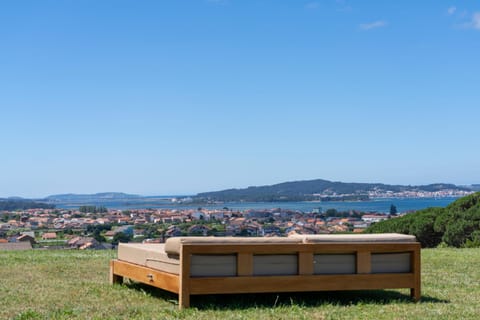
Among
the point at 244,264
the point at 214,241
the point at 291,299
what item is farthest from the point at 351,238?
the point at 214,241

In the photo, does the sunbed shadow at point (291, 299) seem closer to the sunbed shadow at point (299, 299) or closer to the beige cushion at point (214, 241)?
the sunbed shadow at point (299, 299)

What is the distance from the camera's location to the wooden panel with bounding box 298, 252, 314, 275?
5.84 m

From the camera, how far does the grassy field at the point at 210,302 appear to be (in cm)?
523

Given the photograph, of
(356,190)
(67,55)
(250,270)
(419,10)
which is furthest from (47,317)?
(356,190)

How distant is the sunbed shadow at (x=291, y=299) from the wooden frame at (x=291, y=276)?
14cm

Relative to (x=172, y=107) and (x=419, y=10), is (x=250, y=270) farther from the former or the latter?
(x=172, y=107)

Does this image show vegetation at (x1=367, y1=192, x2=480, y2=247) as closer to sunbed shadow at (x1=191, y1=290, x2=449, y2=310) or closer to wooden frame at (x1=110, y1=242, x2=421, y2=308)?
sunbed shadow at (x1=191, y1=290, x2=449, y2=310)

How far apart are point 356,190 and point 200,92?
30829mm

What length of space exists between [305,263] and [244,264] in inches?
23.5

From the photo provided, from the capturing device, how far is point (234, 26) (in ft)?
66.1

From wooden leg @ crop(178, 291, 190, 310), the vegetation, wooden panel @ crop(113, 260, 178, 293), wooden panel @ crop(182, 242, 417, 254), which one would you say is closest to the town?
the vegetation

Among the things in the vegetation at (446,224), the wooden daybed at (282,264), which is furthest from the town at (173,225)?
the wooden daybed at (282,264)

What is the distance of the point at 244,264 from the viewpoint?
5.66m

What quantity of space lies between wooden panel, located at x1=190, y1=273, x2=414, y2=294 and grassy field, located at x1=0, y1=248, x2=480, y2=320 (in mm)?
146
